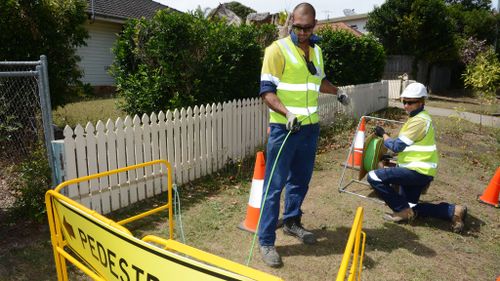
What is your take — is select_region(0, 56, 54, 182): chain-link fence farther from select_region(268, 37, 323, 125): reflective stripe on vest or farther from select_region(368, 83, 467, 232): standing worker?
select_region(368, 83, 467, 232): standing worker

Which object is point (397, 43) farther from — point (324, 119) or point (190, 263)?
point (190, 263)

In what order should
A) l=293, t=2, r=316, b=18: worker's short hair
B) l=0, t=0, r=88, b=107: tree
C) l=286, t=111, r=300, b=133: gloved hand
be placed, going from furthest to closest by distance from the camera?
1. l=0, t=0, r=88, b=107: tree
2. l=293, t=2, r=316, b=18: worker's short hair
3. l=286, t=111, r=300, b=133: gloved hand

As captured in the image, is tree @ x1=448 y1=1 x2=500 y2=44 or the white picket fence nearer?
the white picket fence

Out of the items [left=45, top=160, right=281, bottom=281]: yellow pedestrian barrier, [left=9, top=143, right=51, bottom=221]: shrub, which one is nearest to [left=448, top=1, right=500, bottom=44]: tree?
[left=9, top=143, right=51, bottom=221]: shrub

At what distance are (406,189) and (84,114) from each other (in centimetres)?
854

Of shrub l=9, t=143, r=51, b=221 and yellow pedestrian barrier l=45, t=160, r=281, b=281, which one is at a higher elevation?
yellow pedestrian barrier l=45, t=160, r=281, b=281

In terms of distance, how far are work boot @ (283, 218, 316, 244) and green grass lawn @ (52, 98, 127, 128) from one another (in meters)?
5.20

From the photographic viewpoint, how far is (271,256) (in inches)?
136

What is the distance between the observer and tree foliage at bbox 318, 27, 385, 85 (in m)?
12.9

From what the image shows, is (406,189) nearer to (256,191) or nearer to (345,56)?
(256,191)

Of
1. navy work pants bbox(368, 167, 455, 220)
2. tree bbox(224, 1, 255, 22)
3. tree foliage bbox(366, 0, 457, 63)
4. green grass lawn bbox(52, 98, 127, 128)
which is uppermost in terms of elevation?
tree bbox(224, 1, 255, 22)

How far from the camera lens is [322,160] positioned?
23.7 ft

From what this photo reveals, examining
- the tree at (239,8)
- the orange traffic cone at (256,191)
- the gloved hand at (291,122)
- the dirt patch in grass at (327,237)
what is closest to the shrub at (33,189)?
the dirt patch in grass at (327,237)

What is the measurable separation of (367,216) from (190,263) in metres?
3.80
